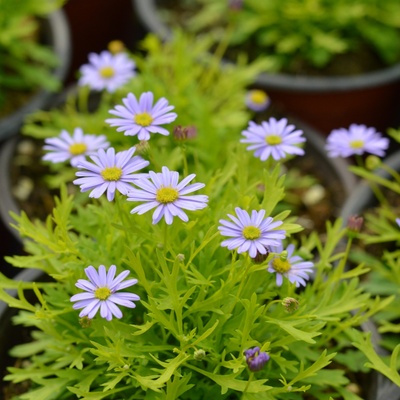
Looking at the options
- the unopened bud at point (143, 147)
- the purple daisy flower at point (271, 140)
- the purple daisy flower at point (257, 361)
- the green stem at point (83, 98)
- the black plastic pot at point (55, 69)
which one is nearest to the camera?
the purple daisy flower at point (257, 361)

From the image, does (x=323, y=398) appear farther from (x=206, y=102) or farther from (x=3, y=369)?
(x=206, y=102)

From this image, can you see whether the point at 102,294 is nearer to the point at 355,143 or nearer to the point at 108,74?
the point at 355,143

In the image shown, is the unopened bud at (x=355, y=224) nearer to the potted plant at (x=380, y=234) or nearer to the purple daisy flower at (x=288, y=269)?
the purple daisy flower at (x=288, y=269)

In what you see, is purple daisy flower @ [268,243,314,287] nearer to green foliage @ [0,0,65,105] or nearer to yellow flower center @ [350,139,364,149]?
yellow flower center @ [350,139,364,149]

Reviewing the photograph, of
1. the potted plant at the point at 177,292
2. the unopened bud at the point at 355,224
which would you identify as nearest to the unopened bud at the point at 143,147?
the potted plant at the point at 177,292

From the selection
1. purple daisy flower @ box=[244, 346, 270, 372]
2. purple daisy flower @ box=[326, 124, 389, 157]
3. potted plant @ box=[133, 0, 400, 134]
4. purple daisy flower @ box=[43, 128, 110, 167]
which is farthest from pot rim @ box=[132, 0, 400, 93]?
purple daisy flower @ box=[244, 346, 270, 372]

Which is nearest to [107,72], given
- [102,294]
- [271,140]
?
[271,140]

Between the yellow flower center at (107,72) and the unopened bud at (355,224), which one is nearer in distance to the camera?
the unopened bud at (355,224)
